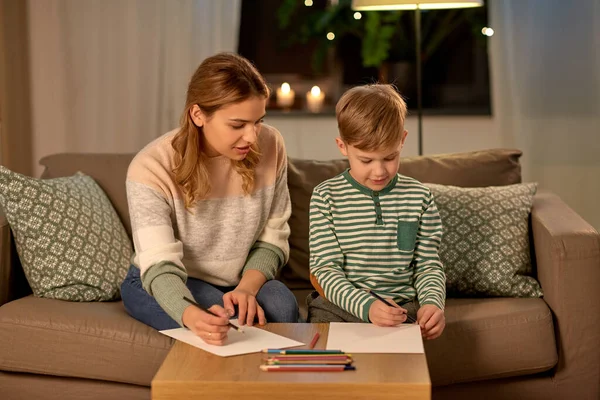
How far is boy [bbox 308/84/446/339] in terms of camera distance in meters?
2.04

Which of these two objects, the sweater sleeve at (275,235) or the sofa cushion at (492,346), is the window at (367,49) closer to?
the sweater sleeve at (275,235)

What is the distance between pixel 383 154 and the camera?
2.02 meters

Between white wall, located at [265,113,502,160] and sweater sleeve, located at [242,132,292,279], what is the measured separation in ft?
5.07

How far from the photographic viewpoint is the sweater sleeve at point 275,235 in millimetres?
2256

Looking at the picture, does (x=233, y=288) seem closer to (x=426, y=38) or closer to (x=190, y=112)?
(x=190, y=112)

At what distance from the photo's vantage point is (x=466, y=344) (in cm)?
224

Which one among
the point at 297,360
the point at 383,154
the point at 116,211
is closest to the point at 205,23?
the point at 116,211

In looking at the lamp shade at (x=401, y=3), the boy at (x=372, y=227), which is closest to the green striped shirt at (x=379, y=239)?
the boy at (x=372, y=227)

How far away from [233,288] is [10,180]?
67cm

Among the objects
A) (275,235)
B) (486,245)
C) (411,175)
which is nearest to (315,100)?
(411,175)

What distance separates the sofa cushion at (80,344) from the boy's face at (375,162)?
23.9 inches

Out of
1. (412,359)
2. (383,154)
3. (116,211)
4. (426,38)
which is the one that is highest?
(426,38)

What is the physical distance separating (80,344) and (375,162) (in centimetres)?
85

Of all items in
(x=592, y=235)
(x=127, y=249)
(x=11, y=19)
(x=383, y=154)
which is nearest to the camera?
(x=383, y=154)
